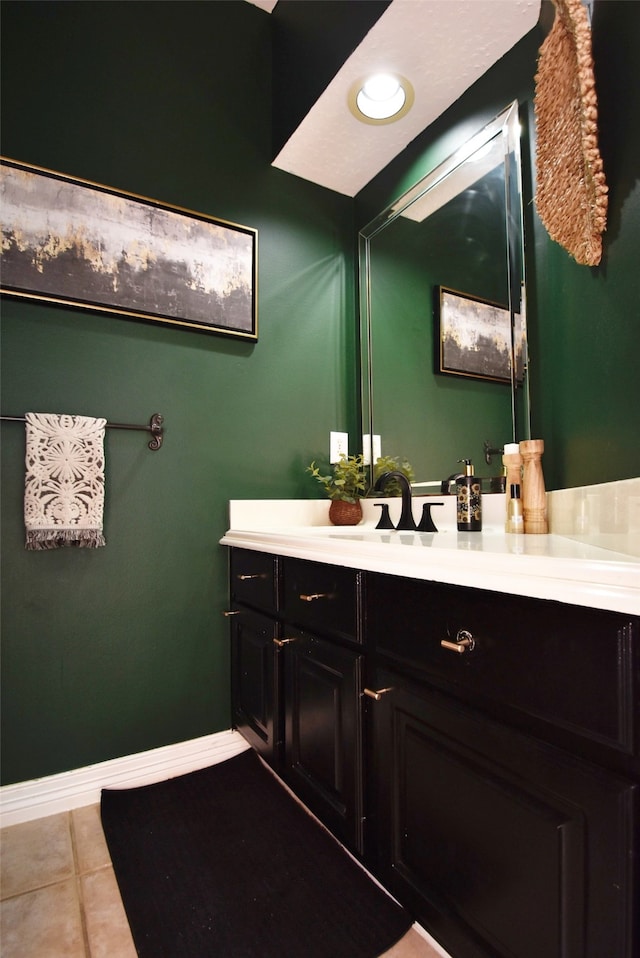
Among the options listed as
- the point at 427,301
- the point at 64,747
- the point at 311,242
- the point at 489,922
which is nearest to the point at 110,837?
the point at 64,747

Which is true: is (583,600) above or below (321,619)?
above

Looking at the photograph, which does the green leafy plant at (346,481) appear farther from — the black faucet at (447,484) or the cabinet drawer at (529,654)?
the cabinet drawer at (529,654)

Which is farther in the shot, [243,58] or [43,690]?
[243,58]

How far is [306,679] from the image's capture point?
134cm

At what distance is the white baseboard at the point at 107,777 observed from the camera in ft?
4.86

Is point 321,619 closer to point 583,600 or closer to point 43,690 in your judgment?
point 583,600

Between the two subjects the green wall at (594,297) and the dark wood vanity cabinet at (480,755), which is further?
the green wall at (594,297)

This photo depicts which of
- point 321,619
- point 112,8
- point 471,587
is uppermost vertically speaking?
point 112,8

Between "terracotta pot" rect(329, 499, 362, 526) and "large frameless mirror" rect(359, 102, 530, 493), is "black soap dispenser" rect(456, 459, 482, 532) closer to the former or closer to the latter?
"large frameless mirror" rect(359, 102, 530, 493)

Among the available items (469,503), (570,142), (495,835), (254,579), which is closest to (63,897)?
(254,579)

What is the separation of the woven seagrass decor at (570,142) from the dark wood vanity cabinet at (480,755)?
3.01 ft

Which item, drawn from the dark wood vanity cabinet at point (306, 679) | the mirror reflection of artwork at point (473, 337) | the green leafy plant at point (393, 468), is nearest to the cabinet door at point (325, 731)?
the dark wood vanity cabinet at point (306, 679)

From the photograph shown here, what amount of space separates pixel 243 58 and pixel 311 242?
29.9 inches

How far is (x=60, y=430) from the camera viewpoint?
1546mm
